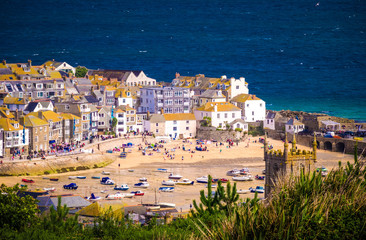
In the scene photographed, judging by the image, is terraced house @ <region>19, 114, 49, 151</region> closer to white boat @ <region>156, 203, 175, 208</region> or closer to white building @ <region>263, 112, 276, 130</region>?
white boat @ <region>156, 203, 175, 208</region>

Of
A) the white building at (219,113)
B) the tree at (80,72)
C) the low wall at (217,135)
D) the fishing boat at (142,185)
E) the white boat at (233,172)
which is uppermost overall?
the tree at (80,72)

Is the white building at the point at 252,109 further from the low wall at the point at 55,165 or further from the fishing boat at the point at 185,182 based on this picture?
the fishing boat at the point at 185,182

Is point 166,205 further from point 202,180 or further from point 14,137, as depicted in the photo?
point 14,137

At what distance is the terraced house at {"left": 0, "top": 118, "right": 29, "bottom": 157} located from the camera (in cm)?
7356

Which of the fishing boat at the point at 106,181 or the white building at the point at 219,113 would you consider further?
the white building at the point at 219,113

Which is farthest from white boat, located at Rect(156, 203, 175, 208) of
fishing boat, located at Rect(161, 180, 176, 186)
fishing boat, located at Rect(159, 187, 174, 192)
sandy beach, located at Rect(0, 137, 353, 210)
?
fishing boat, located at Rect(161, 180, 176, 186)

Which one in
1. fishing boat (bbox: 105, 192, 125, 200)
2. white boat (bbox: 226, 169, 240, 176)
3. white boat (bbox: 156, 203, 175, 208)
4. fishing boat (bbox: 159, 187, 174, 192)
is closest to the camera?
white boat (bbox: 156, 203, 175, 208)

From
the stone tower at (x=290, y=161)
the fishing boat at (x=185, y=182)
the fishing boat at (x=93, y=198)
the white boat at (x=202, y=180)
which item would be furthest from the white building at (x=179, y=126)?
the stone tower at (x=290, y=161)

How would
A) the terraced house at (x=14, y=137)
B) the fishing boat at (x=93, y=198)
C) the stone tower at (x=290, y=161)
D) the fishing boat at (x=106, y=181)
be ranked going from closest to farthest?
Result: 1. the stone tower at (x=290, y=161)
2. the fishing boat at (x=93, y=198)
3. the fishing boat at (x=106, y=181)
4. the terraced house at (x=14, y=137)

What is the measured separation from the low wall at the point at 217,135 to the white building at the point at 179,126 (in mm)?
1644

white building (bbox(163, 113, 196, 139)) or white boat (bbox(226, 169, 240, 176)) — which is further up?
white building (bbox(163, 113, 196, 139))

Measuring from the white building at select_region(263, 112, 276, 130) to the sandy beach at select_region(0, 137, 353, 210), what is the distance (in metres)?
4.08

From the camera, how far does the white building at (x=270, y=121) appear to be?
93312mm

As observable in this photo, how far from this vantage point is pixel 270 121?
93562mm
